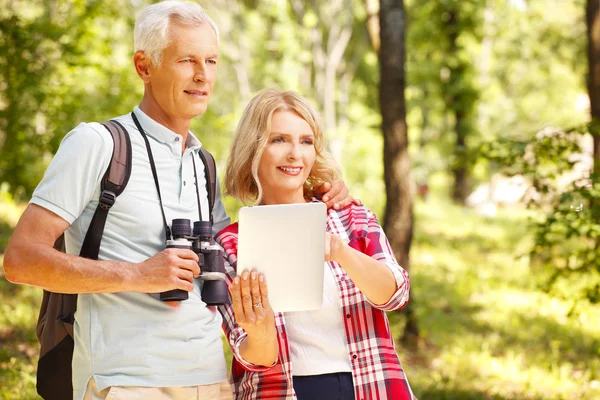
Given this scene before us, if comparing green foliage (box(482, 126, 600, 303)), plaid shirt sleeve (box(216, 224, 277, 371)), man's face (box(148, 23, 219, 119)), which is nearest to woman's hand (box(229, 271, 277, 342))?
plaid shirt sleeve (box(216, 224, 277, 371))

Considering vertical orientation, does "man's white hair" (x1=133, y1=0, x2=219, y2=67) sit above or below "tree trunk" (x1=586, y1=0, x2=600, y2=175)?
below

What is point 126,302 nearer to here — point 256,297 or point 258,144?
point 256,297

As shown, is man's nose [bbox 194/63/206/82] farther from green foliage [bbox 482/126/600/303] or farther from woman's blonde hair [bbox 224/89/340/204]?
green foliage [bbox 482/126/600/303]

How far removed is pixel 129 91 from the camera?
1357 cm

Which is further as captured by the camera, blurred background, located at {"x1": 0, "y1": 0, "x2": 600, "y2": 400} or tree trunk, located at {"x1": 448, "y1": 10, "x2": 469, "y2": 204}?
tree trunk, located at {"x1": 448, "y1": 10, "x2": 469, "y2": 204}

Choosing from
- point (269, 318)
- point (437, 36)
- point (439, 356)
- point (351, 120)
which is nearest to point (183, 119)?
point (269, 318)

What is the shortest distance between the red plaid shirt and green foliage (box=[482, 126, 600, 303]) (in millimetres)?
3630

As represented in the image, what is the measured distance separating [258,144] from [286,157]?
13cm

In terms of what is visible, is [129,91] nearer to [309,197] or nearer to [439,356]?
[439,356]

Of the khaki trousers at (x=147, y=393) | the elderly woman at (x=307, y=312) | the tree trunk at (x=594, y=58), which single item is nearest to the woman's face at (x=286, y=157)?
the elderly woman at (x=307, y=312)

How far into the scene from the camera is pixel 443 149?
2988 centimetres

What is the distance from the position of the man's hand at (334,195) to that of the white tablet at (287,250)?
69cm

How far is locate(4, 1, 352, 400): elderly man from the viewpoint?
2525 mm

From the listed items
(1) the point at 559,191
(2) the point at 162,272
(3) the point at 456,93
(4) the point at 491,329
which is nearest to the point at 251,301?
(2) the point at 162,272
